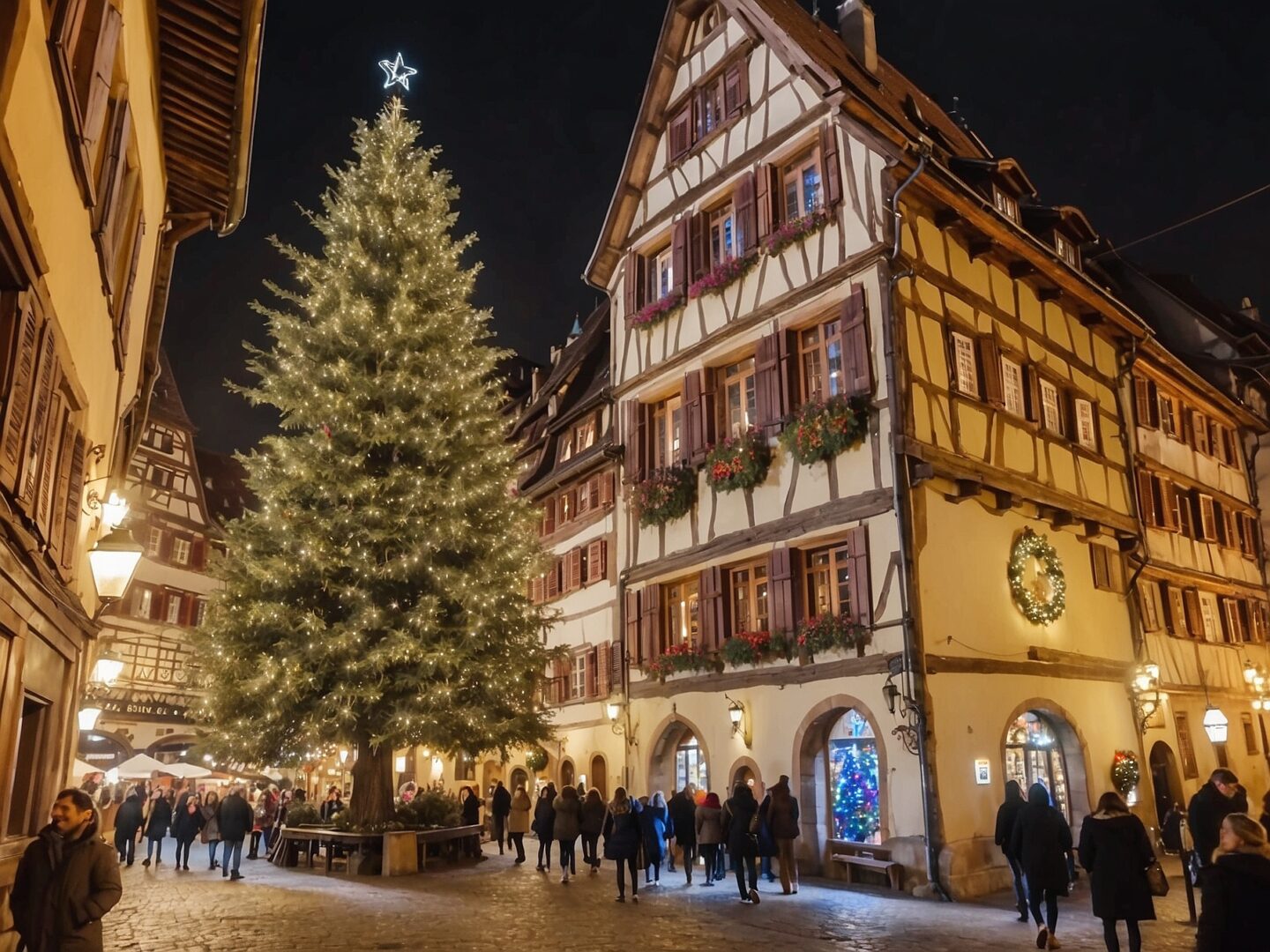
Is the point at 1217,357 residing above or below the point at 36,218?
above

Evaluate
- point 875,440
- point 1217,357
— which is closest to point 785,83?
point 875,440

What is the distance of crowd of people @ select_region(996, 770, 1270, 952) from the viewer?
4.76m

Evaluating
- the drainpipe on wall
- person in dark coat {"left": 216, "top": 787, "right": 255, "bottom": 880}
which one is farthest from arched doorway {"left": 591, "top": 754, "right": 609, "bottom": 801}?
the drainpipe on wall

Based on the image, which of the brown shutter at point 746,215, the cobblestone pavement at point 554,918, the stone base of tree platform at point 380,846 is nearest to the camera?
the cobblestone pavement at point 554,918

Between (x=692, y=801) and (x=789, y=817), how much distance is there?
252cm

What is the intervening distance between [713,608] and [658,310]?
6338 mm

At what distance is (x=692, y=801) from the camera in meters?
16.3

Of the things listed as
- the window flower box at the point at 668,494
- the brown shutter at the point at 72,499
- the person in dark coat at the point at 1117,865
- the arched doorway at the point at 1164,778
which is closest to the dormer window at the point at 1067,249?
the window flower box at the point at 668,494

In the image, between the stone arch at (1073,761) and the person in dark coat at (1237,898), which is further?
the stone arch at (1073,761)

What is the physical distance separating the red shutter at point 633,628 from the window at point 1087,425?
363 inches

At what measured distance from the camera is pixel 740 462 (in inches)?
719

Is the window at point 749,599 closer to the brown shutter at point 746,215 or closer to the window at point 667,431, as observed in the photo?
the window at point 667,431

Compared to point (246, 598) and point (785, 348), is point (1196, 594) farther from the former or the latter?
point (246, 598)

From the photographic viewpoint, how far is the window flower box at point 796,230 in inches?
703
